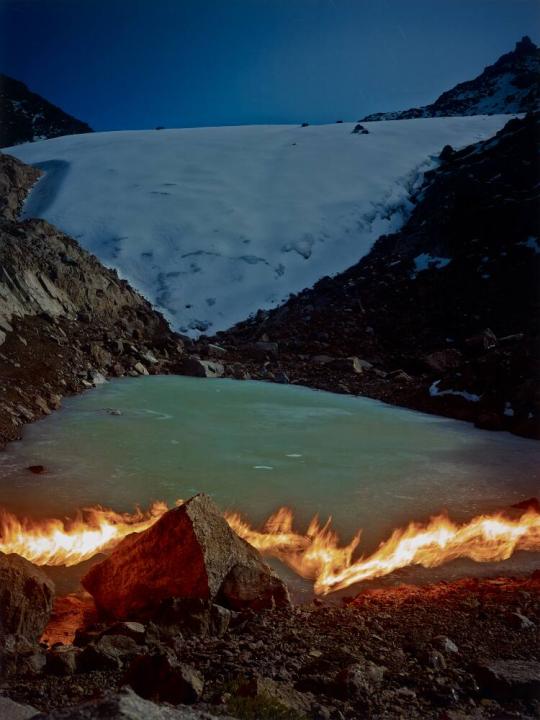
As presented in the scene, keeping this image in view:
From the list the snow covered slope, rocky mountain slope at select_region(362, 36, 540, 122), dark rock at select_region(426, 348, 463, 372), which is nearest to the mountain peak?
rocky mountain slope at select_region(362, 36, 540, 122)

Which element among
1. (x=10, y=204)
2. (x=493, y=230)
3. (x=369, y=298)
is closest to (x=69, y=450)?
(x=369, y=298)

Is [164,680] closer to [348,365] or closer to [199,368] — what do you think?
[199,368]

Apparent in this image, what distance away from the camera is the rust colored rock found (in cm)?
361


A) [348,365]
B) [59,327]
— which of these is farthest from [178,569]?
[348,365]

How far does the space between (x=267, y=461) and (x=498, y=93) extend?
6882cm

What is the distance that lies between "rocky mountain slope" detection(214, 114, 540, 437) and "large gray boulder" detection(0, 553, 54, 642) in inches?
329

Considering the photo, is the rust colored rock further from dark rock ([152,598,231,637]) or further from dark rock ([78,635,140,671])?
dark rock ([78,635,140,671])

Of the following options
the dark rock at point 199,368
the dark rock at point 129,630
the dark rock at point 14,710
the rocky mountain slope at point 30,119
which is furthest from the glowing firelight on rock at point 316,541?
the rocky mountain slope at point 30,119

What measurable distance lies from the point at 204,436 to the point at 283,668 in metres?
5.22

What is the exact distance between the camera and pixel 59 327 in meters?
13.1

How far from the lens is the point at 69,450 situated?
6934 mm

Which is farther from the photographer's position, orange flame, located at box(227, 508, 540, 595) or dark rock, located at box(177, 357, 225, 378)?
dark rock, located at box(177, 357, 225, 378)

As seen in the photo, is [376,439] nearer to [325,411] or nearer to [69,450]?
[325,411]

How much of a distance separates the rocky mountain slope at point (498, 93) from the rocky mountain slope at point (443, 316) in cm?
3557
